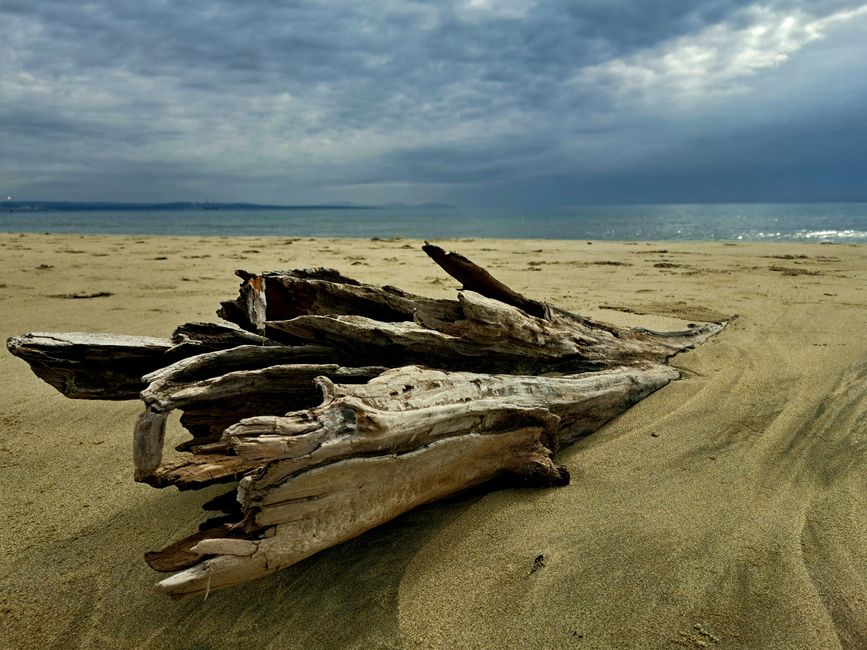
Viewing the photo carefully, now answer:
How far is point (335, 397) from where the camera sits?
208 cm

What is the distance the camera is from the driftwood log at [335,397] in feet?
6.15

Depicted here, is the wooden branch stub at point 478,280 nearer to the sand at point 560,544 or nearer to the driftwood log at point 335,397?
the driftwood log at point 335,397

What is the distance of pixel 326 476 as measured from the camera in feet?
6.39

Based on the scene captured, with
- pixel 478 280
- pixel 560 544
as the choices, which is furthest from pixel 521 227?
pixel 560 544

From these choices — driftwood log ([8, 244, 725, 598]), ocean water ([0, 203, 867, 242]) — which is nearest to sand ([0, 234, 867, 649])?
driftwood log ([8, 244, 725, 598])

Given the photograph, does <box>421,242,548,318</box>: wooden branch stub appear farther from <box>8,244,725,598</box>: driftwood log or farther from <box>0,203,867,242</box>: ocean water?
<box>0,203,867,242</box>: ocean water

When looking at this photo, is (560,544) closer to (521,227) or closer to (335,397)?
(335,397)

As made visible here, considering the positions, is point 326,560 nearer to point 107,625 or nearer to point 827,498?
point 107,625

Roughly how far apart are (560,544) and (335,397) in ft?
3.67

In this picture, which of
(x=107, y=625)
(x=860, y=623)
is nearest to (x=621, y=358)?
(x=860, y=623)

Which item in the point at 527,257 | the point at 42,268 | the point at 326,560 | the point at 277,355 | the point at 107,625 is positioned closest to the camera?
the point at 107,625

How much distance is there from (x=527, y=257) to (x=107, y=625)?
43.8 feet

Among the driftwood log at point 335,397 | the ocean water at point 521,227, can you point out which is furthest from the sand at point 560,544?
the ocean water at point 521,227

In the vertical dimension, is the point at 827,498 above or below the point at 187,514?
above
